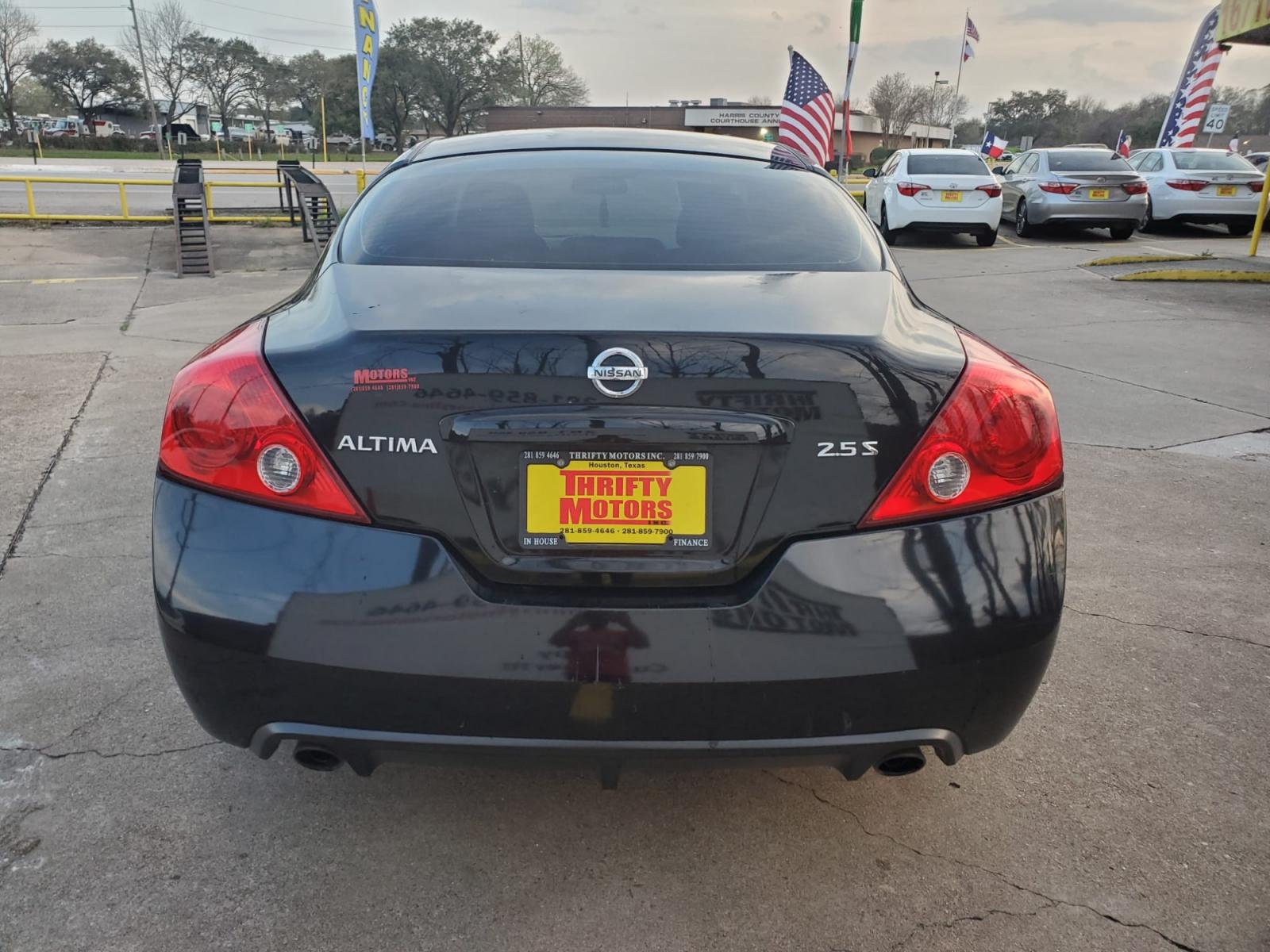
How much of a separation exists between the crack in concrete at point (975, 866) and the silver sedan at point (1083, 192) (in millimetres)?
16358

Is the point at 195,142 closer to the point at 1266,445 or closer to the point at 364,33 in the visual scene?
the point at 364,33

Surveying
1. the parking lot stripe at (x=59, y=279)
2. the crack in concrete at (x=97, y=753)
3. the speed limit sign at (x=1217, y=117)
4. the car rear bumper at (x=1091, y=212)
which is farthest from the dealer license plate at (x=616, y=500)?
the speed limit sign at (x=1217, y=117)

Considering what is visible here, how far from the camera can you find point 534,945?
2055 mm

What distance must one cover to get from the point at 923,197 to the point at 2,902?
16141 millimetres

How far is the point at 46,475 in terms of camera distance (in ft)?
15.9

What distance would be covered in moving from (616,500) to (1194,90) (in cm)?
2587

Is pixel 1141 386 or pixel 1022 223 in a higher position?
pixel 1022 223

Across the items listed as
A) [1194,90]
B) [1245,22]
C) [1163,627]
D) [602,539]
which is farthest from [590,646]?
[1194,90]

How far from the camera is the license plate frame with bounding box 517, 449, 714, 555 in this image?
184cm

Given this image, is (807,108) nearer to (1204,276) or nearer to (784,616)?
(1204,276)

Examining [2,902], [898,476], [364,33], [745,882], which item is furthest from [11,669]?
[364,33]

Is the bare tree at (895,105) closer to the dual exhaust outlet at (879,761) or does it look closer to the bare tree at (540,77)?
the bare tree at (540,77)

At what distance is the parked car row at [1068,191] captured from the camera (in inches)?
634

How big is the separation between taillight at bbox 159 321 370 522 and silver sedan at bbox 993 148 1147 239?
17.0 m
